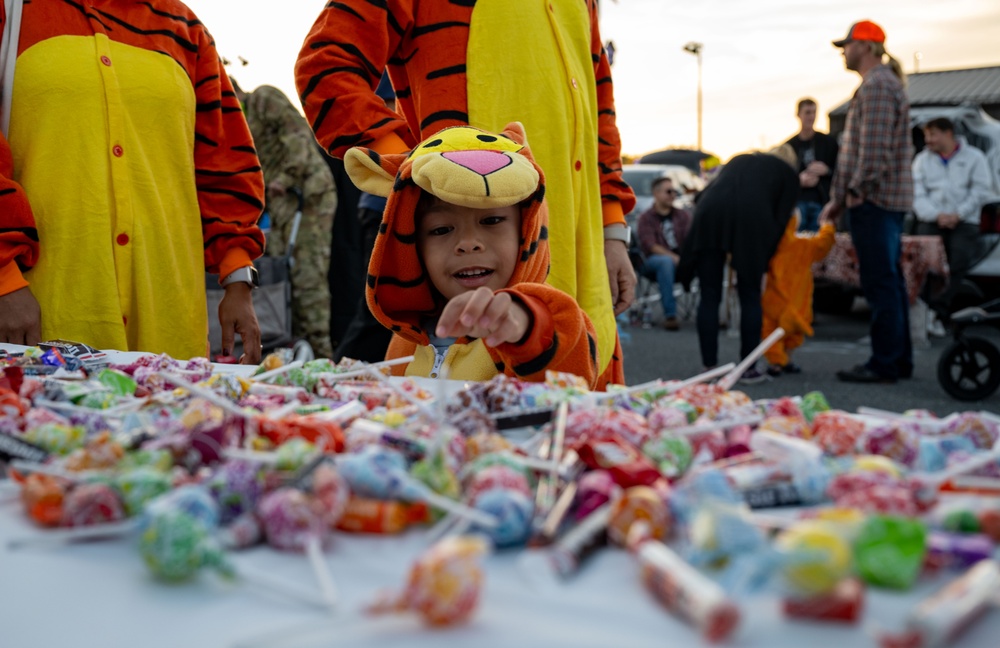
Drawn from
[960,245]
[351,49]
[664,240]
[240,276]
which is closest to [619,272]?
[351,49]

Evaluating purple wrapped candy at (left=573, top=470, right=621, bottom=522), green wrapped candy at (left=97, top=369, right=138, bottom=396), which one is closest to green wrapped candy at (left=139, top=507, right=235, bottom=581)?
purple wrapped candy at (left=573, top=470, right=621, bottom=522)

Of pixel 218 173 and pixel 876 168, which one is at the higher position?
pixel 876 168

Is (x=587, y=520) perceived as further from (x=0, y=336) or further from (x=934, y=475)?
Result: (x=0, y=336)

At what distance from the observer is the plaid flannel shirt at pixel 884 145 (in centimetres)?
486

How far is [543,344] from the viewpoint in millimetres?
1556

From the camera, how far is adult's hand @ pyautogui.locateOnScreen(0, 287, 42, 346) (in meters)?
1.92

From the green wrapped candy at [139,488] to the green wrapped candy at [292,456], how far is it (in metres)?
0.10

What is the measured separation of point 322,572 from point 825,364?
650cm

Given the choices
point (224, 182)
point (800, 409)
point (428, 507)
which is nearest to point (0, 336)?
point (224, 182)

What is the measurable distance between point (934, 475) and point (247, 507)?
632 mm

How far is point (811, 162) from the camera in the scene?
7.65m

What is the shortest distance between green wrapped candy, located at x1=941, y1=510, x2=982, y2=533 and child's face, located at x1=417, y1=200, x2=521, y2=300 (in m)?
1.25

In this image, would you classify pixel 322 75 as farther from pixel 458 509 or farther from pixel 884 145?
pixel 884 145

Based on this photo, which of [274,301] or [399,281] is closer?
[399,281]
